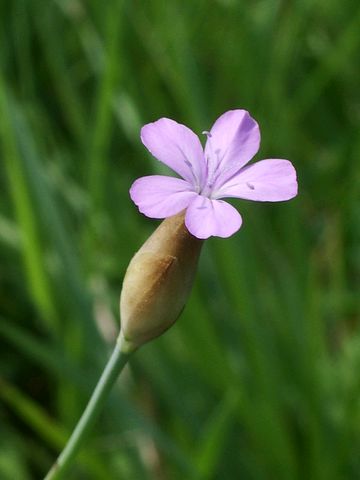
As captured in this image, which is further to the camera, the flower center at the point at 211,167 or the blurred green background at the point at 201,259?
the blurred green background at the point at 201,259

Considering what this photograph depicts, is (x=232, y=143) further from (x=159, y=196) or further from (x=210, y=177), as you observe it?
(x=159, y=196)

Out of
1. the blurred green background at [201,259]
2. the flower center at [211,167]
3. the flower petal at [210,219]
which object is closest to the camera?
the flower petal at [210,219]

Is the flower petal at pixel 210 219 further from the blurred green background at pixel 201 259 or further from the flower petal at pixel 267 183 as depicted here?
the blurred green background at pixel 201 259

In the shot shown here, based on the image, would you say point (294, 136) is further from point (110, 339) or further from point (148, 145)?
point (148, 145)

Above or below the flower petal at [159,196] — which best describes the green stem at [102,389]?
below

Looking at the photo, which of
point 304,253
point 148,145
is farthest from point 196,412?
point 148,145

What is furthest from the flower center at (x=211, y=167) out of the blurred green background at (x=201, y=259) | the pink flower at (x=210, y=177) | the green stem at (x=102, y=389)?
the blurred green background at (x=201, y=259)

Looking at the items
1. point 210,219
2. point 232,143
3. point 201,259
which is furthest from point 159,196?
point 201,259
